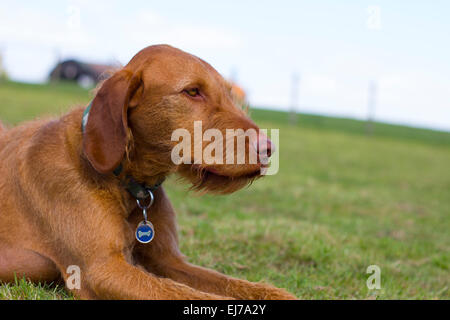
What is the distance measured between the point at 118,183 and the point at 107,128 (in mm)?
396

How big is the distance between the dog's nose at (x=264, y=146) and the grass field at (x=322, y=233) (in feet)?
2.15

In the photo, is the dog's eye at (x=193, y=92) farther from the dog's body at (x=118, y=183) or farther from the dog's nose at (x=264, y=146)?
the dog's nose at (x=264, y=146)

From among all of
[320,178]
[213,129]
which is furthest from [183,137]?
[320,178]

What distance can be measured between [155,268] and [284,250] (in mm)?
1978

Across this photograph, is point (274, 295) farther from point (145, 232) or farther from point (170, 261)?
point (145, 232)

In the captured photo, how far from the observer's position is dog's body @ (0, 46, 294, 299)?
3188 mm

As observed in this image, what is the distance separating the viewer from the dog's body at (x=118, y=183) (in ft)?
10.5

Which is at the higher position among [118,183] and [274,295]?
[118,183]

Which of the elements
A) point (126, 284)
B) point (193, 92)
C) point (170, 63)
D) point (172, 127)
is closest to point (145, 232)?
point (126, 284)

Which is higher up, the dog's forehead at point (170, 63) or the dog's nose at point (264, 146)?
the dog's forehead at point (170, 63)

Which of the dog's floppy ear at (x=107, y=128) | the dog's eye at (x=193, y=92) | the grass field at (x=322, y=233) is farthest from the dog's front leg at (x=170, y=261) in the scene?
the dog's eye at (x=193, y=92)

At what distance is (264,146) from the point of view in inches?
124
